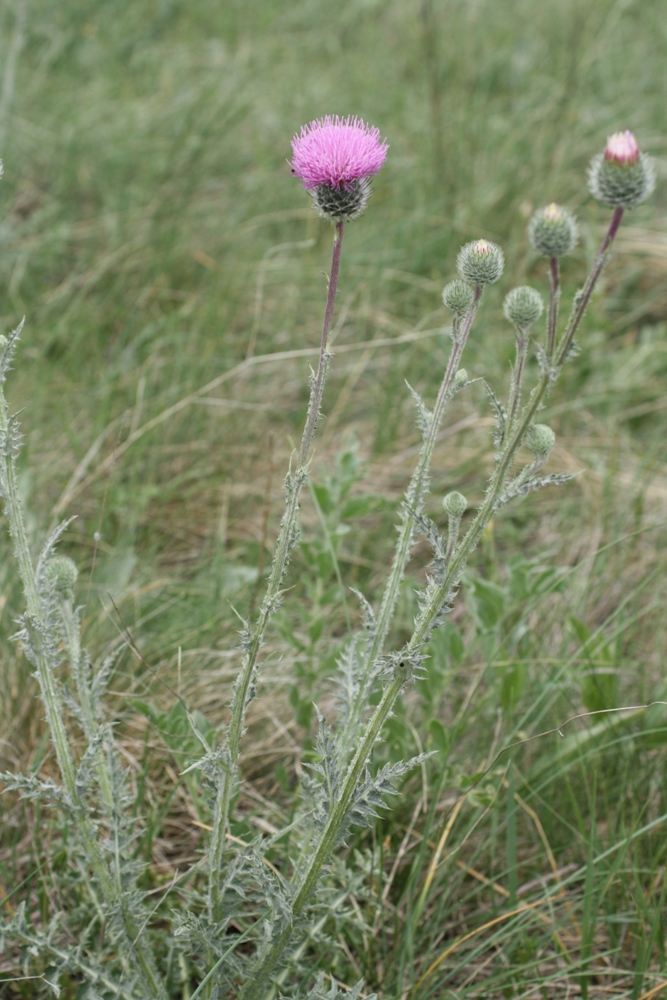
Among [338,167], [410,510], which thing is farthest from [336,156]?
[410,510]

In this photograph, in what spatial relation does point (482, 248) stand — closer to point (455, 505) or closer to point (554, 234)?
point (554, 234)

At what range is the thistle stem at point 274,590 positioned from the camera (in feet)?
5.10

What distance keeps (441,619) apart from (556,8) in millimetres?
6378

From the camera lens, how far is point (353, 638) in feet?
5.74

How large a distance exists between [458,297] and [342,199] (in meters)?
0.30

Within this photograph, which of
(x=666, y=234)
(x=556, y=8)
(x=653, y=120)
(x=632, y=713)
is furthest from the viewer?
(x=556, y=8)

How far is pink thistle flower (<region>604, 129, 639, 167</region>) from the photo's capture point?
1.62m

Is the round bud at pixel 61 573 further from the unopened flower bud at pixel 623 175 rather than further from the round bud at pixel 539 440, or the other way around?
the unopened flower bud at pixel 623 175

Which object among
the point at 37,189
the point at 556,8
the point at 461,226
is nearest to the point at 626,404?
the point at 461,226

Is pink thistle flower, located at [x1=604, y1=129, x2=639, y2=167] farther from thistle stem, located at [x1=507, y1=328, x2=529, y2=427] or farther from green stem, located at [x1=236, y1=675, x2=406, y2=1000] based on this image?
green stem, located at [x1=236, y1=675, x2=406, y2=1000]

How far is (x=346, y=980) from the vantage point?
2139 millimetres

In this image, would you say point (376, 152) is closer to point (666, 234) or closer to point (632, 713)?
point (632, 713)

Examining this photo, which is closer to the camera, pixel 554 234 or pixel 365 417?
pixel 554 234

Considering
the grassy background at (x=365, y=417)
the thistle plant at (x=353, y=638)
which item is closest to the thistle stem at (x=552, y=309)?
the thistle plant at (x=353, y=638)
